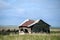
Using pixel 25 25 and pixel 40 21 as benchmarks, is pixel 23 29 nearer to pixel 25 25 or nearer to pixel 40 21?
pixel 25 25

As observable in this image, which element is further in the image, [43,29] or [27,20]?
[27,20]

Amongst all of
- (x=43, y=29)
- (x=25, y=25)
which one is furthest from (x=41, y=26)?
(x=25, y=25)

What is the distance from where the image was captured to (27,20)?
39.2 meters

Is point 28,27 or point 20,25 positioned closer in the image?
point 28,27

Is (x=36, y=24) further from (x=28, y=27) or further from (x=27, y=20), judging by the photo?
(x=27, y=20)

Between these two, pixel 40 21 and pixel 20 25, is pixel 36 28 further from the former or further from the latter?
pixel 20 25

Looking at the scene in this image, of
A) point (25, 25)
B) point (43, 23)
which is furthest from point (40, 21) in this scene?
point (25, 25)

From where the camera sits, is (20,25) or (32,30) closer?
(32,30)

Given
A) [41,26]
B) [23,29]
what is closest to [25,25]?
[23,29]

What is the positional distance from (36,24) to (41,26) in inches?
43.9

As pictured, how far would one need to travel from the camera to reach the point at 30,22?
1479 inches

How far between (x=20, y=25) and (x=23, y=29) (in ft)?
4.21

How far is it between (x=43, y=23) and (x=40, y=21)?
754mm

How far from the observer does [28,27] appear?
35.7m
